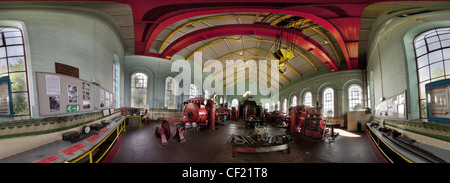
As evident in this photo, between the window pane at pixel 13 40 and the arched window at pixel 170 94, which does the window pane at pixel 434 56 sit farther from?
the arched window at pixel 170 94

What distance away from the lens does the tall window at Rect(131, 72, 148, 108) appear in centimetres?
921

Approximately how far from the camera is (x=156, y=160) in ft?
9.53

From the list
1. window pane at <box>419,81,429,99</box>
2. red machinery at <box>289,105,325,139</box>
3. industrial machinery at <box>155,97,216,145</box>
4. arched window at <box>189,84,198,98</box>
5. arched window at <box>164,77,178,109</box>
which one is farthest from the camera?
arched window at <box>189,84,198,98</box>

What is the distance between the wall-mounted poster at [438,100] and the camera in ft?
7.41

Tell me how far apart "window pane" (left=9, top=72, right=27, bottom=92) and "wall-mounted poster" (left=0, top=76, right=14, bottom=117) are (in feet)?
0.14

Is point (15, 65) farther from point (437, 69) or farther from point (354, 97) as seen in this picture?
point (354, 97)

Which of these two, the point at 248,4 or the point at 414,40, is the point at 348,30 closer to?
the point at 414,40

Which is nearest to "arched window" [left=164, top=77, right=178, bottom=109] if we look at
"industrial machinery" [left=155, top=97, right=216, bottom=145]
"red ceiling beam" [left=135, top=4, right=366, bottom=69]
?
"industrial machinery" [left=155, top=97, right=216, bottom=145]

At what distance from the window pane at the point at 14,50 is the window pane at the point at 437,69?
26.4 ft

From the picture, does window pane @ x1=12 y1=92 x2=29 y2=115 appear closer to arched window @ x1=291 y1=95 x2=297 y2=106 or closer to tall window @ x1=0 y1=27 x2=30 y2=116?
tall window @ x1=0 y1=27 x2=30 y2=116

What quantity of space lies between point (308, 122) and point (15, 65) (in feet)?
27.7

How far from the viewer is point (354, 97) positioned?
968 centimetres

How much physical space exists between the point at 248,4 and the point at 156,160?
544 centimetres

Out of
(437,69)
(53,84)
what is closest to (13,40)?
(53,84)
